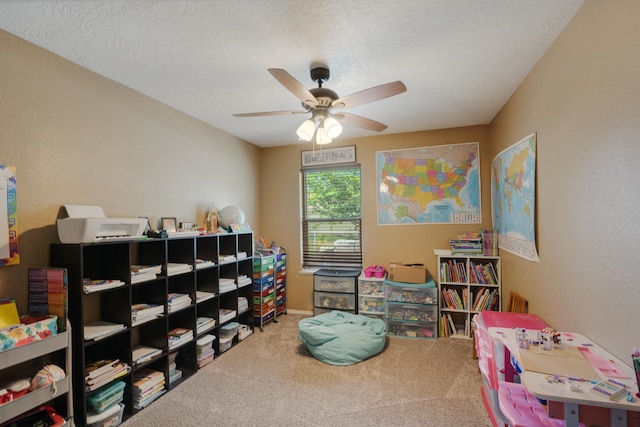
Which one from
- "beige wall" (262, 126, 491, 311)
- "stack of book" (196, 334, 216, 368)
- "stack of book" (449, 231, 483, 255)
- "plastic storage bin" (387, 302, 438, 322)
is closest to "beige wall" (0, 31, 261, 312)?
"stack of book" (196, 334, 216, 368)

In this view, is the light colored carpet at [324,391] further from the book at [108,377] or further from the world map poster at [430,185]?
the world map poster at [430,185]

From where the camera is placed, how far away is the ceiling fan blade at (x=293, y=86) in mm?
1612

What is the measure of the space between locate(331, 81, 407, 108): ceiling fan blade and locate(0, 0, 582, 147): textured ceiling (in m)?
0.30

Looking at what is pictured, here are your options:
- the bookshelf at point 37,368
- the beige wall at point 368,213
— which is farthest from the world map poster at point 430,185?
the bookshelf at point 37,368

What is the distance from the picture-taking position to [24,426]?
5.08 ft

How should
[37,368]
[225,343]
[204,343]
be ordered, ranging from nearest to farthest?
1. [37,368]
2. [204,343]
3. [225,343]

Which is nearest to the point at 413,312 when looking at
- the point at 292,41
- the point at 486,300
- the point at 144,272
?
the point at 486,300

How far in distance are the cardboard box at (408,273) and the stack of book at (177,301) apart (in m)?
2.24

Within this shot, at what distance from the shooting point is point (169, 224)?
8.98 ft

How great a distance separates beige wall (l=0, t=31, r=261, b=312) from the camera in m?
1.73

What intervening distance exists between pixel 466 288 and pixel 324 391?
6.52 feet

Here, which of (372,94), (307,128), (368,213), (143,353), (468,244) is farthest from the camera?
(368,213)

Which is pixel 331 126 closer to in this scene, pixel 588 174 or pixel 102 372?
pixel 588 174

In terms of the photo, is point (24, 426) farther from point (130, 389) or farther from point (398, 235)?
point (398, 235)
